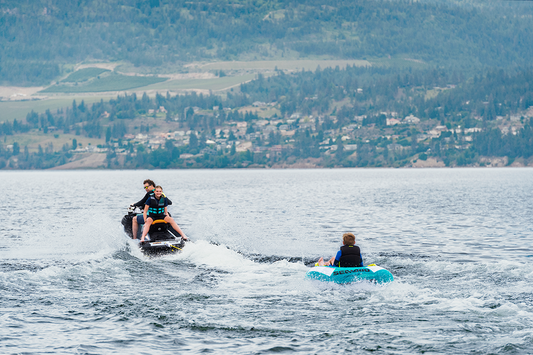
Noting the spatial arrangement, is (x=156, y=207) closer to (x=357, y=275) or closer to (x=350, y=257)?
(x=350, y=257)

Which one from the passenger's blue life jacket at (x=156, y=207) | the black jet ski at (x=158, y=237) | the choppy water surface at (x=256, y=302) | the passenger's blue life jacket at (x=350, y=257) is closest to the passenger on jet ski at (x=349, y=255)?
the passenger's blue life jacket at (x=350, y=257)

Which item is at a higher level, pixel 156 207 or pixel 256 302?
pixel 156 207

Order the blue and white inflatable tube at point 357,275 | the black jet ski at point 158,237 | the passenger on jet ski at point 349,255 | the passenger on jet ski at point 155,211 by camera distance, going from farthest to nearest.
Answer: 1. the passenger on jet ski at point 155,211
2. the black jet ski at point 158,237
3. the passenger on jet ski at point 349,255
4. the blue and white inflatable tube at point 357,275

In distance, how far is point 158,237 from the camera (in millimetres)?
30031

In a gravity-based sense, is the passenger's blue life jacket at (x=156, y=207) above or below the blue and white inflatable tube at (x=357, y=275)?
above

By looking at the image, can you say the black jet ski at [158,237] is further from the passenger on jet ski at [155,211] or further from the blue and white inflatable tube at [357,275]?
the blue and white inflatable tube at [357,275]

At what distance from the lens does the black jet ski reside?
28.1 m

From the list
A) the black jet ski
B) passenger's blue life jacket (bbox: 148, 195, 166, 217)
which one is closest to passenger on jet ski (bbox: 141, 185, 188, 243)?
passenger's blue life jacket (bbox: 148, 195, 166, 217)

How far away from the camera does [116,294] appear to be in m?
20.2

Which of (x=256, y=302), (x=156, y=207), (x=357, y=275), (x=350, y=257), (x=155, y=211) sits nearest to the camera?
(x=256, y=302)

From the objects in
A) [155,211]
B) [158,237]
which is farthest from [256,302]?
[155,211]

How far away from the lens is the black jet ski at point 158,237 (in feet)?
92.3

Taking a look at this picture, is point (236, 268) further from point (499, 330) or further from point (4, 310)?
point (499, 330)

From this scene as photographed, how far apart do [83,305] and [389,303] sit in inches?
362
